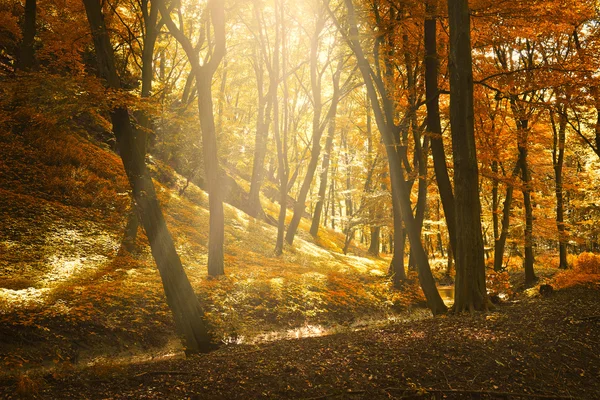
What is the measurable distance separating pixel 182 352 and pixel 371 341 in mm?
4282

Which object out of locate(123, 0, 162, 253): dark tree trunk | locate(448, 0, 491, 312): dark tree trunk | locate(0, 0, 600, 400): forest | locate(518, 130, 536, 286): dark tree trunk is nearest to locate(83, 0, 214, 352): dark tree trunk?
locate(0, 0, 600, 400): forest

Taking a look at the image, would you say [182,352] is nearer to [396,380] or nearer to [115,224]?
[396,380]

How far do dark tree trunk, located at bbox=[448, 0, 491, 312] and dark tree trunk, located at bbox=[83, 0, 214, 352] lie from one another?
5531mm

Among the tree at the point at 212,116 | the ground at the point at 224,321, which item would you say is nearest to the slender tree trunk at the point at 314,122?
the ground at the point at 224,321

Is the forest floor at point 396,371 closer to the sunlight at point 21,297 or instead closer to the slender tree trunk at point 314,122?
the sunlight at point 21,297

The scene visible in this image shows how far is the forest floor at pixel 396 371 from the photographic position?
4.30 meters

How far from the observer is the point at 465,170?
25.4 feet

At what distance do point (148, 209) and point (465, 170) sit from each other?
247 inches

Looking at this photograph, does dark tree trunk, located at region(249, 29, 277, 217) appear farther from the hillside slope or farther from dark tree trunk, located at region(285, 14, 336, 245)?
the hillside slope

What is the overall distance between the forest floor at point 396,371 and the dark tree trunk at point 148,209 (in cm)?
Answer: 128

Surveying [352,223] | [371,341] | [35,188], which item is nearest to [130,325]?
[371,341]

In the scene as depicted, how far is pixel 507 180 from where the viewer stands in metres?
13.7

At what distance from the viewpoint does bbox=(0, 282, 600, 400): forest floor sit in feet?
14.1

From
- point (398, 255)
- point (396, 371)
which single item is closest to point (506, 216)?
point (398, 255)
